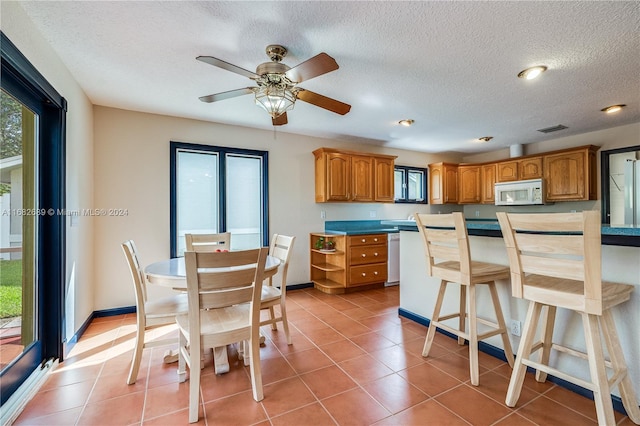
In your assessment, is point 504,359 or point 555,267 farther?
point 504,359

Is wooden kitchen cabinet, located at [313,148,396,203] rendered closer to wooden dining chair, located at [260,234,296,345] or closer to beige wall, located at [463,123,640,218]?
wooden dining chair, located at [260,234,296,345]

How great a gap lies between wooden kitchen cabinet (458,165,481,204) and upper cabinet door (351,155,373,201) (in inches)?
86.0

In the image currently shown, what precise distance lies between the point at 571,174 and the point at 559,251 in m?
3.93

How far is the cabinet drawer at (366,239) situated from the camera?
13.8 ft

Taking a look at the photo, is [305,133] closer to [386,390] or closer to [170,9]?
[170,9]

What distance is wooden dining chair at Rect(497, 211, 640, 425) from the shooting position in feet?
4.46

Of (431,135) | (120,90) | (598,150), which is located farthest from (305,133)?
(598,150)

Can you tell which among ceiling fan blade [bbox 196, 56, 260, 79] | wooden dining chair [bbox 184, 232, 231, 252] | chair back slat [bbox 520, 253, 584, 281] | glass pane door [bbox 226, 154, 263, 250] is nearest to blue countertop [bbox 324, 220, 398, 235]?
glass pane door [bbox 226, 154, 263, 250]

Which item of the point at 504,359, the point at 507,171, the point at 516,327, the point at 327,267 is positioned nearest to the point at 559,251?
the point at 516,327

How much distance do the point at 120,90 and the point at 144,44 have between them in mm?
1032

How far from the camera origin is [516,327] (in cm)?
219

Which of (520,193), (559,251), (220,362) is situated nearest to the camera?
(559,251)

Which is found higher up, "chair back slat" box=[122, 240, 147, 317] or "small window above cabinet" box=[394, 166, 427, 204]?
"small window above cabinet" box=[394, 166, 427, 204]

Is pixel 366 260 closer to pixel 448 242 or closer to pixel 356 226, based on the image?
pixel 356 226
